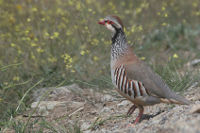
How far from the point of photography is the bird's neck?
5.14 m

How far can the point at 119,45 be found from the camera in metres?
5.18

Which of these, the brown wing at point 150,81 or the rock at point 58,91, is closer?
the brown wing at point 150,81

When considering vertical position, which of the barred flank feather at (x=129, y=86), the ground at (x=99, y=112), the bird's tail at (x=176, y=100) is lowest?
the ground at (x=99, y=112)

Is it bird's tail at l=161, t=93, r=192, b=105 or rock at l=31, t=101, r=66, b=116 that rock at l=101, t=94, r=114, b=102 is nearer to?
rock at l=31, t=101, r=66, b=116

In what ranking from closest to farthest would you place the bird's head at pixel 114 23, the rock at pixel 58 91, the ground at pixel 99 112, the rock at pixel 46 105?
the ground at pixel 99 112 → the bird's head at pixel 114 23 → the rock at pixel 46 105 → the rock at pixel 58 91

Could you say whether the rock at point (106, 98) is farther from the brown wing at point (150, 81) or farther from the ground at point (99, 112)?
the brown wing at point (150, 81)

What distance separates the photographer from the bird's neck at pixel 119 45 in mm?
5141

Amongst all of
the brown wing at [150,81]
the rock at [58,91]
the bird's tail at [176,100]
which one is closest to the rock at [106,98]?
the rock at [58,91]

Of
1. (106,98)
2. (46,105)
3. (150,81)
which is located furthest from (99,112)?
(150,81)

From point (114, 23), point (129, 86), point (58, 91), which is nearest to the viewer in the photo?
point (129, 86)

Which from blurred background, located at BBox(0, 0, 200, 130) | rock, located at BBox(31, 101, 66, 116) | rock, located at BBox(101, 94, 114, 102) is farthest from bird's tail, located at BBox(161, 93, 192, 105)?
rock, located at BBox(31, 101, 66, 116)

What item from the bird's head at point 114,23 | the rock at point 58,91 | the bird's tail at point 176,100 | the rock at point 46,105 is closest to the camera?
the bird's tail at point 176,100

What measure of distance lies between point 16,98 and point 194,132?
3.91m

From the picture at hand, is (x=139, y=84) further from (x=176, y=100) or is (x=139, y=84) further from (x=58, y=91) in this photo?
(x=58, y=91)
